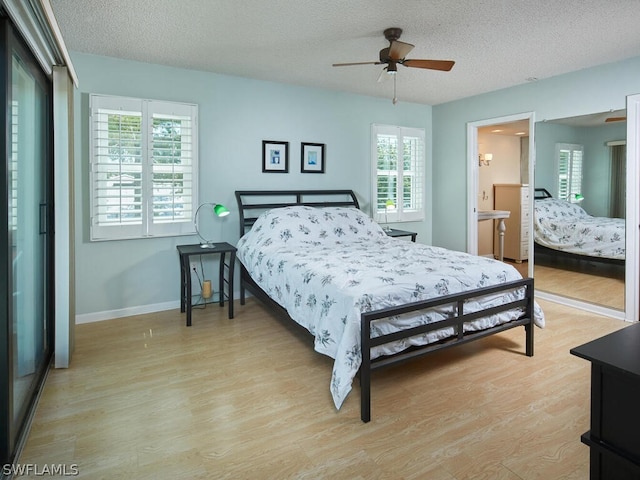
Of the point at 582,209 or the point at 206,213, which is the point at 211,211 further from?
the point at 582,209

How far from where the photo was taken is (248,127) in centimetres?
452

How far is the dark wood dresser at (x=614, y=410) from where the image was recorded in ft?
3.50

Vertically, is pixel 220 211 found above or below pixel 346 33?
below

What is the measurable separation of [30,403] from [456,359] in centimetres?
276

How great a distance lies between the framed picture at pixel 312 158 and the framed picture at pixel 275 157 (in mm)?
223

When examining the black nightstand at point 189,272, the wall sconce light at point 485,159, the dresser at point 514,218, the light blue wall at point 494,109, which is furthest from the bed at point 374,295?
the wall sconce light at point 485,159

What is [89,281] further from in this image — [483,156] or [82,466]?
[483,156]

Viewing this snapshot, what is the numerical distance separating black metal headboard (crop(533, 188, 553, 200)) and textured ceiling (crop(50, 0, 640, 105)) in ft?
4.03

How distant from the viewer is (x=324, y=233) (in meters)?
4.22

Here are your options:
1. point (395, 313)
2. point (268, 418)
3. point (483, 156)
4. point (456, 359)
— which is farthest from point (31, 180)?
point (483, 156)

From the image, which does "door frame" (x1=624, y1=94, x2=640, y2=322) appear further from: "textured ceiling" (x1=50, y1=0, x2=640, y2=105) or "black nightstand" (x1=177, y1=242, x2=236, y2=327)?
"black nightstand" (x1=177, y1=242, x2=236, y2=327)
